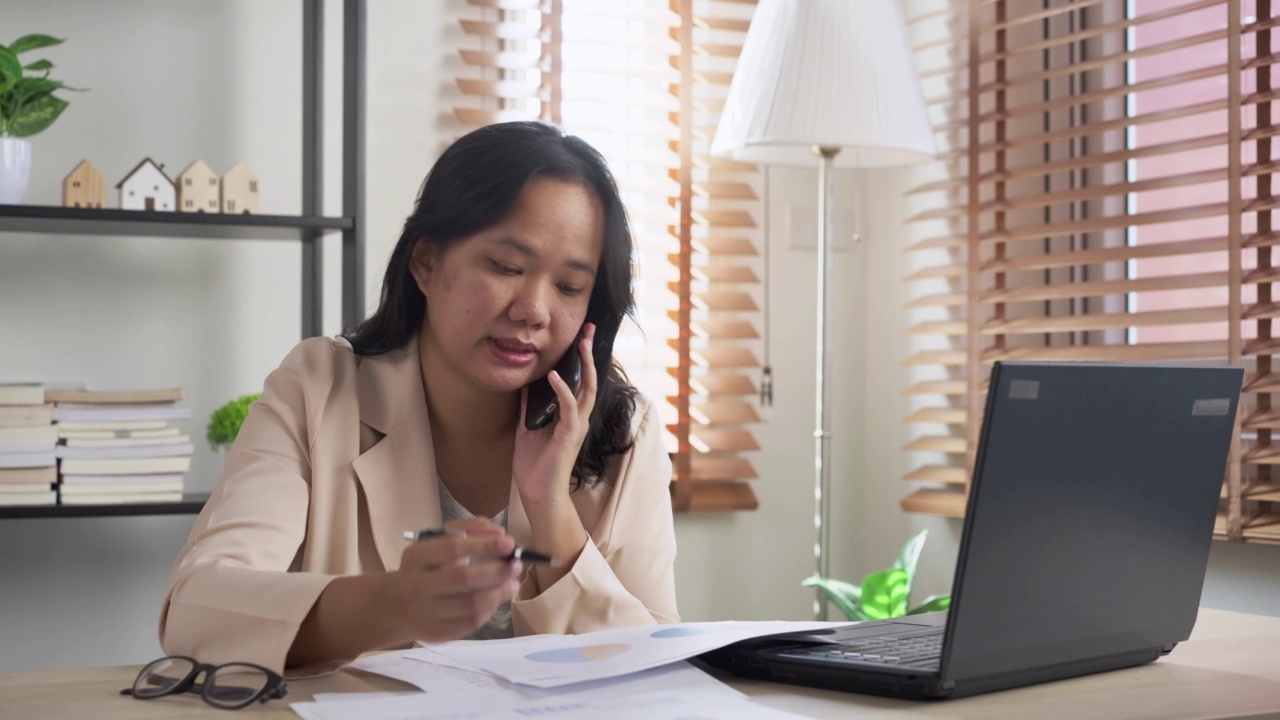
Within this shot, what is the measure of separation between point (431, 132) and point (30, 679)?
1853 millimetres

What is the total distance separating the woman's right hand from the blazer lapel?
46cm

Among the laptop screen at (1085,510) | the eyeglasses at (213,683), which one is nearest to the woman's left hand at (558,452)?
the eyeglasses at (213,683)

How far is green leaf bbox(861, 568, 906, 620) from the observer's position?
2.53 metres

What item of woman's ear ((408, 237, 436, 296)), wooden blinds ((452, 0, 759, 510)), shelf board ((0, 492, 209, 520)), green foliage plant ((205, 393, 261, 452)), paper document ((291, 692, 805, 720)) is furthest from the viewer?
wooden blinds ((452, 0, 759, 510))

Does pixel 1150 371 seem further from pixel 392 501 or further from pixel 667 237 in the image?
pixel 667 237

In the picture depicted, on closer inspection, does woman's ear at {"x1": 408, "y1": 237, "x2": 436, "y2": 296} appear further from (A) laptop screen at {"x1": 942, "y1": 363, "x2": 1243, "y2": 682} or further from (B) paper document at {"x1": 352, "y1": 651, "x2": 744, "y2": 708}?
(A) laptop screen at {"x1": 942, "y1": 363, "x2": 1243, "y2": 682}

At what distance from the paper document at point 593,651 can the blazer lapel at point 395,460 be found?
30cm

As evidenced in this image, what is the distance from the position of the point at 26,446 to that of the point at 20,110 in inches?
22.5

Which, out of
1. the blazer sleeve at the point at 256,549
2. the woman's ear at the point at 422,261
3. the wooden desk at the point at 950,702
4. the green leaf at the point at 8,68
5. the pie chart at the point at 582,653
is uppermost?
the green leaf at the point at 8,68

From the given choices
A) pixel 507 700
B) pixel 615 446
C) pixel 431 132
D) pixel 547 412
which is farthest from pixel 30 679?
pixel 431 132

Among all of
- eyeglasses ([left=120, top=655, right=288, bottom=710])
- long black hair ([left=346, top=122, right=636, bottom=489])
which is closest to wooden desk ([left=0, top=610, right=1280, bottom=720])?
eyeglasses ([left=120, top=655, right=288, bottom=710])

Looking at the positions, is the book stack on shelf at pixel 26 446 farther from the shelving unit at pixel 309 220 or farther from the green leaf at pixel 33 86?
the green leaf at pixel 33 86

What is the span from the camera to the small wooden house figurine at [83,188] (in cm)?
225

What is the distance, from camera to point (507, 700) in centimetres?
91
